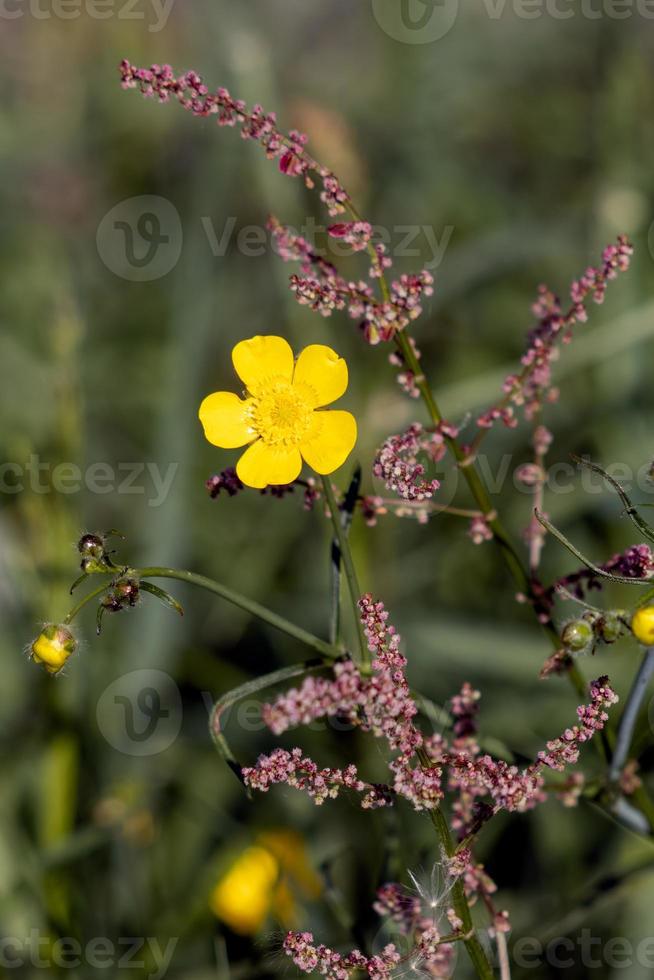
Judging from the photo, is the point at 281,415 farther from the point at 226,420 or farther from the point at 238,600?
the point at 238,600

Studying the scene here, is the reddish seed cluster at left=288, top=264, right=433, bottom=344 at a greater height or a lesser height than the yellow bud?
greater

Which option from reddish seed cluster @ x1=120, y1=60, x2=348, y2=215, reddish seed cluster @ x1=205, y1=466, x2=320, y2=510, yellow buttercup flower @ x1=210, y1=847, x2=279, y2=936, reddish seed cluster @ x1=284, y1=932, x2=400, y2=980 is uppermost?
reddish seed cluster @ x1=120, y1=60, x2=348, y2=215

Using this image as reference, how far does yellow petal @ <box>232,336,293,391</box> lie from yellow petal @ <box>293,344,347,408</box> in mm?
28

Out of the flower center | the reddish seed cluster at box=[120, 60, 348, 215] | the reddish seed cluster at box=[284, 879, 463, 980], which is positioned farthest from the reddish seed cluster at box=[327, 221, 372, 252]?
the reddish seed cluster at box=[284, 879, 463, 980]

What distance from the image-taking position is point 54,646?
137 centimetres

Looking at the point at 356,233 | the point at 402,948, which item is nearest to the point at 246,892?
the point at 402,948

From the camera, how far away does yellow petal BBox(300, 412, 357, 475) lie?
1477 millimetres

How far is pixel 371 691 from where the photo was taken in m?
1.26

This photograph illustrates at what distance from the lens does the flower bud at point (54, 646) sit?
1371 mm

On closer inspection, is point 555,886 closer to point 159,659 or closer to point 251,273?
point 159,659

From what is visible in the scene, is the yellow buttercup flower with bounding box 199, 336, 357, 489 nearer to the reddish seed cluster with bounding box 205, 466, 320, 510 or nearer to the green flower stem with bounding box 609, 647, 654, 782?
the reddish seed cluster with bounding box 205, 466, 320, 510

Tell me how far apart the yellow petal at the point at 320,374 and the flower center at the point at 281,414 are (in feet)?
0.06

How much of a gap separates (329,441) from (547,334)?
1.29 ft

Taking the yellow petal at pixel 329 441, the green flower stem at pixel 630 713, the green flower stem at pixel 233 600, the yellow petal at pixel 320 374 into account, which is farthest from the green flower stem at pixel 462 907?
the yellow petal at pixel 320 374
